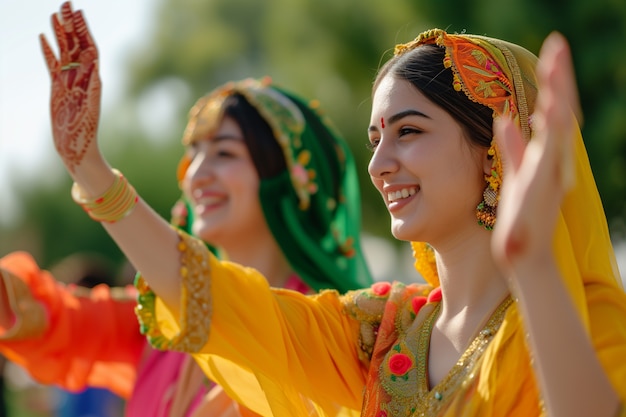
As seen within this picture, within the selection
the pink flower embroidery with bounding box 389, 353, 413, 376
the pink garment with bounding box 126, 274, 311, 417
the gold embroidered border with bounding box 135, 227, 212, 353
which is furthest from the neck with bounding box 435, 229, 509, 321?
the pink garment with bounding box 126, 274, 311, 417

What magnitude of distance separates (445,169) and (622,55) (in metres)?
5.39

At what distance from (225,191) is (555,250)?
5.89 ft

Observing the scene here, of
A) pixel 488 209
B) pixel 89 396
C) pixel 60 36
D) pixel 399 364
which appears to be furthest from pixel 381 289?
pixel 89 396

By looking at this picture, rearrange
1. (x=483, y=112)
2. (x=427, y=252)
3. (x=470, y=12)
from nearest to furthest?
(x=483, y=112)
(x=427, y=252)
(x=470, y=12)

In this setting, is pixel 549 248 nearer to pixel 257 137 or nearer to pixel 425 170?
pixel 425 170

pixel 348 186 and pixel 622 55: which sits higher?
pixel 622 55

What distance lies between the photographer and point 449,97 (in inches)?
88.9

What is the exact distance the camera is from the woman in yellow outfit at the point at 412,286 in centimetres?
202

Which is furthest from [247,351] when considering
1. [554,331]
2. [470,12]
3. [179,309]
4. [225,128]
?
[470,12]

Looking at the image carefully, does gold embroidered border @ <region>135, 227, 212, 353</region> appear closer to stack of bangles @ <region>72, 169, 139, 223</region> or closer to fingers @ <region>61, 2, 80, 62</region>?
stack of bangles @ <region>72, 169, 139, 223</region>

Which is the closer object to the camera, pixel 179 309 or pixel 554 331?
pixel 554 331

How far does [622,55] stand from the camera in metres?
7.14

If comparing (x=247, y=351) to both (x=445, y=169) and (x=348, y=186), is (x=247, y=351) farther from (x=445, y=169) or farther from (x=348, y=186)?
(x=348, y=186)

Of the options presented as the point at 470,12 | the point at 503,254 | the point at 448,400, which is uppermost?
the point at 470,12
